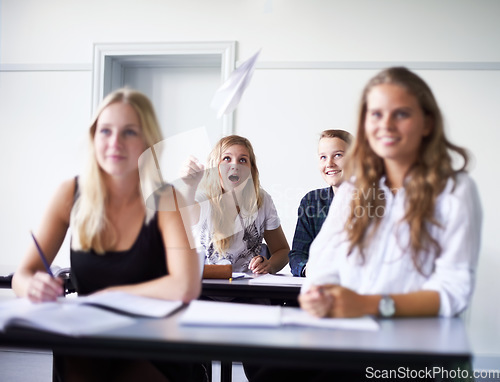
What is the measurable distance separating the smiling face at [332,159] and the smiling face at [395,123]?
1.31 m

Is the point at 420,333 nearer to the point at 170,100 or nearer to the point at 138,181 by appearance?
the point at 138,181

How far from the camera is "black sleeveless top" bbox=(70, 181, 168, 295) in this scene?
140 cm

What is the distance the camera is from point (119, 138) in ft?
4.41

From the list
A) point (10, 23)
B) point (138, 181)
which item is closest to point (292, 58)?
point (10, 23)

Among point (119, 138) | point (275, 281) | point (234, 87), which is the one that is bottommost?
point (275, 281)

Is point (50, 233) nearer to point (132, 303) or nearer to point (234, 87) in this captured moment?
point (132, 303)

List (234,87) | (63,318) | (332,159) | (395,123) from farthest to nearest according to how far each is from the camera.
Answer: (332,159) → (234,87) → (395,123) → (63,318)

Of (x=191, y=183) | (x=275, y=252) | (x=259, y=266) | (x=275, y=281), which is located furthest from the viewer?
(x=275, y=252)

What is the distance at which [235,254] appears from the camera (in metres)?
2.60

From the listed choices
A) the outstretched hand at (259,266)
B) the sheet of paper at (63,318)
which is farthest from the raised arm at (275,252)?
the sheet of paper at (63,318)

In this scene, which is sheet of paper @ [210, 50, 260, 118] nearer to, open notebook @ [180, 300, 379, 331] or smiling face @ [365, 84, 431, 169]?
smiling face @ [365, 84, 431, 169]

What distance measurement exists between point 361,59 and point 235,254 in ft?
6.54

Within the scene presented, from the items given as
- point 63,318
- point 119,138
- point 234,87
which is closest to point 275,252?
point 234,87

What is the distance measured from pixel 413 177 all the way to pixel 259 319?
1.71ft
